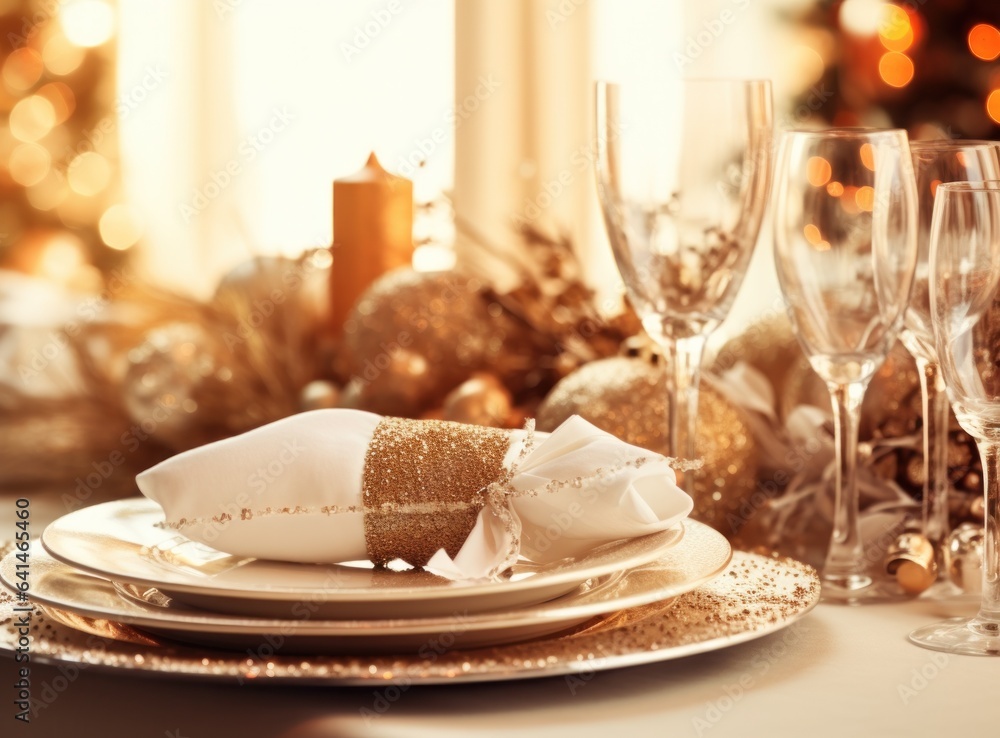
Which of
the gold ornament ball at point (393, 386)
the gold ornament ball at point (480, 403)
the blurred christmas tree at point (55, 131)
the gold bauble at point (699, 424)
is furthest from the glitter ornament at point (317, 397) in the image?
the blurred christmas tree at point (55, 131)

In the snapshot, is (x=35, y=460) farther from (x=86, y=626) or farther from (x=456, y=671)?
(x=456, y=671)

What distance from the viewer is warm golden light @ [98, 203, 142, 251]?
10.2ft

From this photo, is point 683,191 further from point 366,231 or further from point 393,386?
point 366,231

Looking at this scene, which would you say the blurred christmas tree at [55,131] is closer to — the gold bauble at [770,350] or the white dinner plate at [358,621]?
the gold bauble at [770,350]

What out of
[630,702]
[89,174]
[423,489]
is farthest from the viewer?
[89,174]

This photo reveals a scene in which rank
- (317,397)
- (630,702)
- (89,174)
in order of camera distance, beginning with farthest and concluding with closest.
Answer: (89,174) → (317,397) → (630,702)

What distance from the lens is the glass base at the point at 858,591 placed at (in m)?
0.73

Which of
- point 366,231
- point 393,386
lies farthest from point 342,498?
point 366,231

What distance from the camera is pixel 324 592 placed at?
0.54 m

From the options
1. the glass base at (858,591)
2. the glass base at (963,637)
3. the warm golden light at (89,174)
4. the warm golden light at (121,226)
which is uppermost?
the warm golden light at (89,174)

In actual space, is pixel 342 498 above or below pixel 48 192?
below

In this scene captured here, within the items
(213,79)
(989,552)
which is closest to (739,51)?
(213,79)

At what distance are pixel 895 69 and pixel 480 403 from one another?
163 centimetres

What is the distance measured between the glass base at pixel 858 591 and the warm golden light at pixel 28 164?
2692 millimetres
